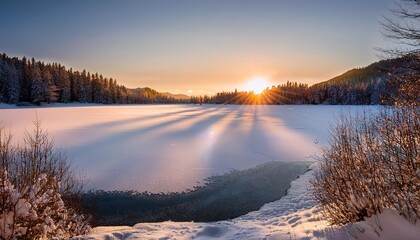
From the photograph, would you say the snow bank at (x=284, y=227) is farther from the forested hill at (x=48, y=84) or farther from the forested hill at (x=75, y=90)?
the forested hill at (x=48, y=84)

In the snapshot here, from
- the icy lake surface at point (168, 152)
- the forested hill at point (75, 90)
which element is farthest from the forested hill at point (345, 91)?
the icy lake surface at point (168, 152)

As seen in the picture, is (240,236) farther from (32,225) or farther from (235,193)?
(235,193)

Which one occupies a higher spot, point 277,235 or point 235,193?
point 277,235

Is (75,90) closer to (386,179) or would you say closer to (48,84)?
(48,84)

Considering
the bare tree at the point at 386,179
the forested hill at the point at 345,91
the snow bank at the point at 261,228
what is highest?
the forested hill at the point at 345,91

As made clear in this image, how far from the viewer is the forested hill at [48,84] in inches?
2872

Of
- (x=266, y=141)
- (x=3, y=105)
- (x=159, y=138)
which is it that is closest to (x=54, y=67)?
(x=3, y=105)

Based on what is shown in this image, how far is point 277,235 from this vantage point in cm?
737

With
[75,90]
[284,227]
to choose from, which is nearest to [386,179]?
[284,227]

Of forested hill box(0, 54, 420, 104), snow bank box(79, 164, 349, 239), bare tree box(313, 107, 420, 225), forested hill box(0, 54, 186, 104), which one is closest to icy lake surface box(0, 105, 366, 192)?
snow bank box(79, 164, 349, 239)

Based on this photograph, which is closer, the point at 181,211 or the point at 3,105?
the point at 181,211

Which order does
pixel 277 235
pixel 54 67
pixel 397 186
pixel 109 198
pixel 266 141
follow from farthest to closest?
pixel 54 67 < pixel 266 141 < pixel 109 198 < pixel 277 235 < pixel 397 186

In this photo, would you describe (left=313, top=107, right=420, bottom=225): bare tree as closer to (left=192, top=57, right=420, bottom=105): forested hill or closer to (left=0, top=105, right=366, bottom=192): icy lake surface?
(left=192, top=57, right=420, bottom=105): forested hill

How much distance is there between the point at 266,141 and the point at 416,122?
2373cm
